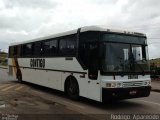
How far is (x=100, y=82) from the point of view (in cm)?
1118

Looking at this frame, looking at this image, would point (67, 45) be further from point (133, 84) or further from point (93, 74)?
point (133, 84)

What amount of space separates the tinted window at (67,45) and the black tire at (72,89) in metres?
1.28

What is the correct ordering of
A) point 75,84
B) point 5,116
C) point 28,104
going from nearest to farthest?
point 5,116
point 28,104
point 75,84

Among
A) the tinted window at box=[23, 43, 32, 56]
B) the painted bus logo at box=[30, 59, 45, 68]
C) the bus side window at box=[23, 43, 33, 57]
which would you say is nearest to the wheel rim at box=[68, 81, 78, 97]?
the painted bus logo at box=[30, 59, 45, 68]

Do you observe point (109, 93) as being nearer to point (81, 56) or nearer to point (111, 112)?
point (111, 112)

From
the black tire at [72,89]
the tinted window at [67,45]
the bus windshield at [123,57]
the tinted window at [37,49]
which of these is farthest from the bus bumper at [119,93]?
the tinted window at [37,49]

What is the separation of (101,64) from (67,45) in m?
3.27

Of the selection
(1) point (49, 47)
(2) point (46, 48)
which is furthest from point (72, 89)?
(2) point (46, 48)

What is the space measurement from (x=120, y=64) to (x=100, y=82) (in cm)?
107

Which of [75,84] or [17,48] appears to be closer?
[75,84]

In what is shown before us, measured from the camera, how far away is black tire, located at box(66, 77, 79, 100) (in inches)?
521

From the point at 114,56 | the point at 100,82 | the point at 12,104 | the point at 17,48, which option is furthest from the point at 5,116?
the point at 17,48

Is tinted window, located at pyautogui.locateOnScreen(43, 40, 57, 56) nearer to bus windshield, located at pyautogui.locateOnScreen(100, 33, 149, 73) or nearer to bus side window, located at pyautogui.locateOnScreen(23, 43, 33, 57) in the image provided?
bus side window, located at pyautogui.locateOnScreen(23, 43, 33, 57)

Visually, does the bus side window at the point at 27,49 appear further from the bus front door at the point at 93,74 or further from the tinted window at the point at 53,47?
the bus front door at the point at 93,74
